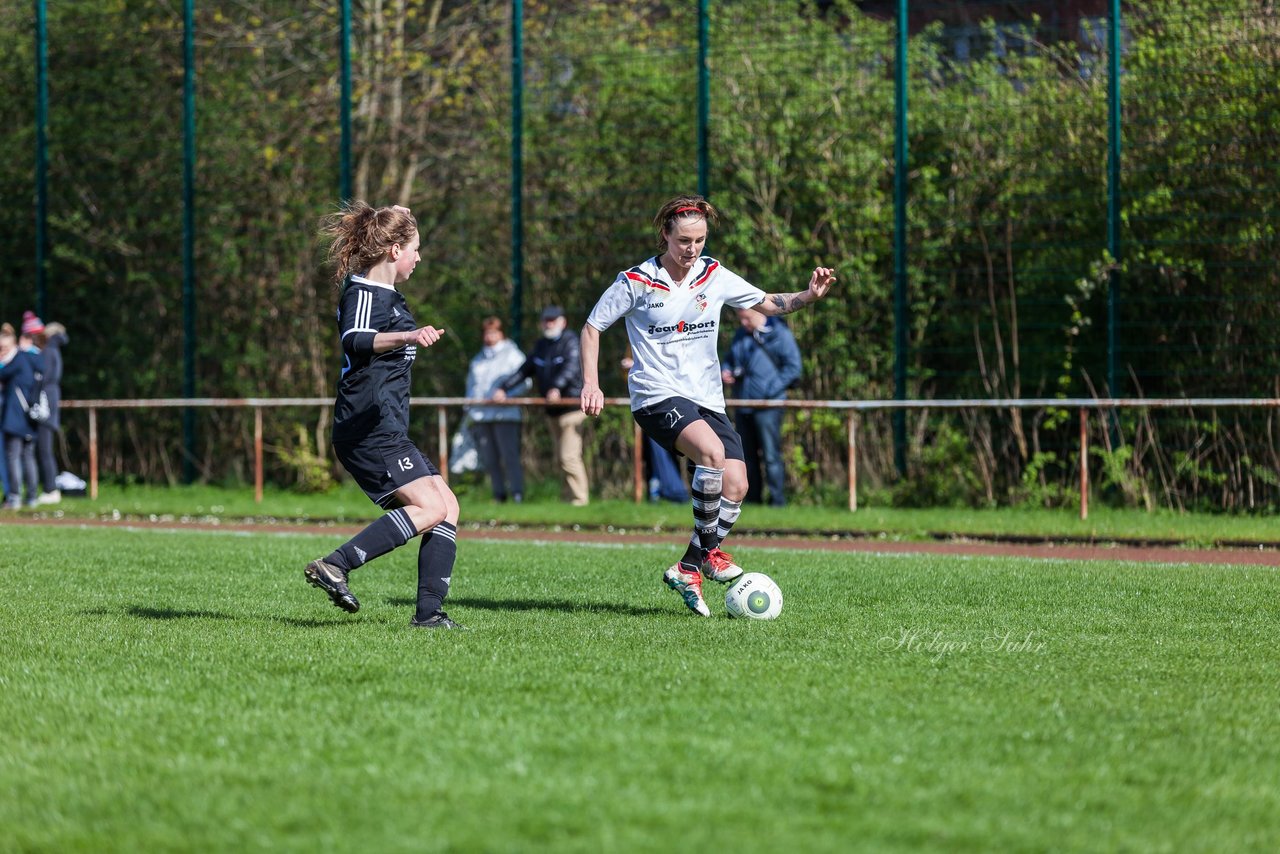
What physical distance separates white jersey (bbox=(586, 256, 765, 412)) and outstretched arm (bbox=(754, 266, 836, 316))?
353mm

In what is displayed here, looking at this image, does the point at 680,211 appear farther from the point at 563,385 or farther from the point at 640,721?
the point at 563,385

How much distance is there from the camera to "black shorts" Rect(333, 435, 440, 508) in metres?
7.52

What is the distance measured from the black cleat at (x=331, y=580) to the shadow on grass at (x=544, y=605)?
3.55 feet

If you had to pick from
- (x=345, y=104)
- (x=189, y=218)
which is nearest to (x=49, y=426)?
(x=189, y=218)

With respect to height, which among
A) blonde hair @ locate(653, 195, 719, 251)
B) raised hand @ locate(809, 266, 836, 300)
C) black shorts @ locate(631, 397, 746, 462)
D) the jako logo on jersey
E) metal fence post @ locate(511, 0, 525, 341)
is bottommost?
black shorts @ locate(631, 397, 746, 462)

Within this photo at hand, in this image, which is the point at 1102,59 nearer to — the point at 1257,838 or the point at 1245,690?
the point at 1245,690

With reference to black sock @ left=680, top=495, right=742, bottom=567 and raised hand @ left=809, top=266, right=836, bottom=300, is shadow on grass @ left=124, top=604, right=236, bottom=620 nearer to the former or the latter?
black sock @ left=680, top=495, right=742, bottom=567

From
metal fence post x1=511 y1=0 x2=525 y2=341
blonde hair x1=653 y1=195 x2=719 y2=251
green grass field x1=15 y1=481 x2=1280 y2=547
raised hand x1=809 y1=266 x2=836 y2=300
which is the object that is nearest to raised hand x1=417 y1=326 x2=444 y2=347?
blonde hair x1=653 y1=195 x2=719 y2=251

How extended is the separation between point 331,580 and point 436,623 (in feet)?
1.70

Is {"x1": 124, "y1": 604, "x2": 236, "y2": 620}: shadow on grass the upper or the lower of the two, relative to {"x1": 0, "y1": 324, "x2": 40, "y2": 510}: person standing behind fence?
lower

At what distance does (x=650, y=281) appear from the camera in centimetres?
830

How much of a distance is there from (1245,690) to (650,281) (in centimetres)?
357

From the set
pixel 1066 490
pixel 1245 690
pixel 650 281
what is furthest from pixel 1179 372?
pixel 1245 690

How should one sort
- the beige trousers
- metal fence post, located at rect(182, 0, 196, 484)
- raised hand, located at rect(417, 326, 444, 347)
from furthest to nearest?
1. metal fence post, located at rect(182, 0, 196, 484)
2. the beige trousers
3. raised hand, located at rect(417, 326, 444, 347)
